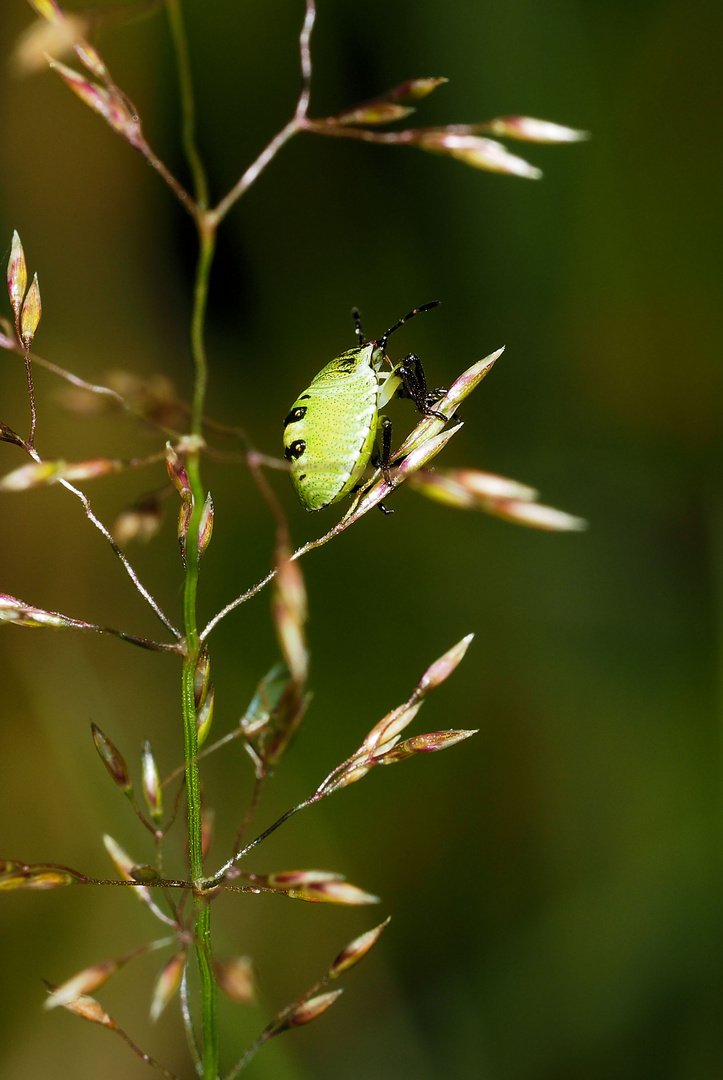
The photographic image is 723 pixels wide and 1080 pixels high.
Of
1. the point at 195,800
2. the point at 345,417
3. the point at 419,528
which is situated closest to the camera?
the point at 195,800

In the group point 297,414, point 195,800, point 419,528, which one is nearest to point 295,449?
point 297,414

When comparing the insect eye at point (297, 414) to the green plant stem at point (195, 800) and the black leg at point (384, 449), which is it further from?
the green plant stem at point (195, 800)

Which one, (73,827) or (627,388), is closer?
A: (73,827)

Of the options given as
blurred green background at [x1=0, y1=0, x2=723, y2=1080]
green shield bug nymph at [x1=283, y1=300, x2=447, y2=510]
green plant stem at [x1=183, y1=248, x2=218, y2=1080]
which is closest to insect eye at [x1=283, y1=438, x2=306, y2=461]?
green shield bug nymph at [x1=283, y1=300, x2=447, y2=510]

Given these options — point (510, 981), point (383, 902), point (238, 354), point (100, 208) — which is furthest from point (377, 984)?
point (100, 208)

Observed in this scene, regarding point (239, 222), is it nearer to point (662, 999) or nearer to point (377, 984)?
point (377, 984)

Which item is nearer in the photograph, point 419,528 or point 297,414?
point 297,414

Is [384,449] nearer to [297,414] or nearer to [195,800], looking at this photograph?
[297,414]
